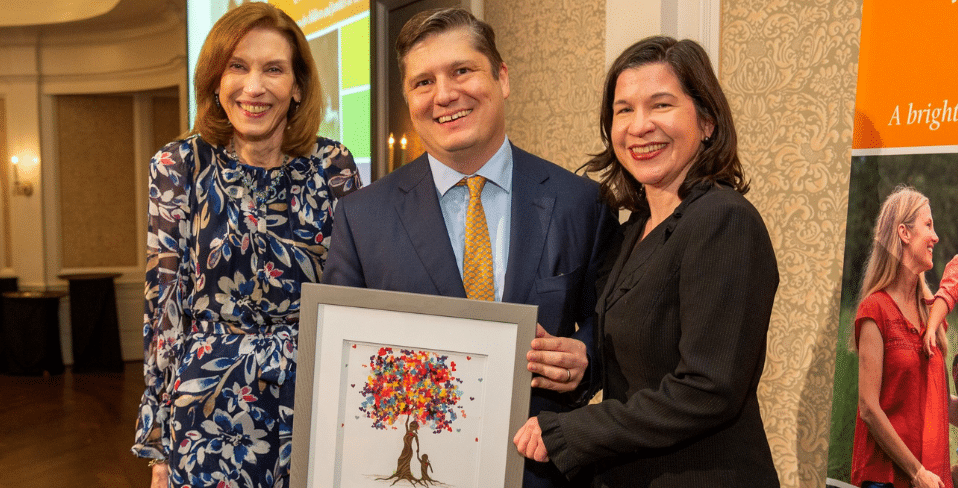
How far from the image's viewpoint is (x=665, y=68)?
57.3 inches

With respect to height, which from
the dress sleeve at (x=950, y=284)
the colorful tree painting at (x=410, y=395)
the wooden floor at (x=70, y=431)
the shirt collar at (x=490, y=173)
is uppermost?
the shirt collar at (x=490, y=173)

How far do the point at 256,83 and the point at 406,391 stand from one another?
896 millimetres

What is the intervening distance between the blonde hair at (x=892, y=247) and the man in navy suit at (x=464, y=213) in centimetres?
64

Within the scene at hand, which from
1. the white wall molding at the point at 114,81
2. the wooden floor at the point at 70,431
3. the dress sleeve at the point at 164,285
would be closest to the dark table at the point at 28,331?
the wooden floor at the point at 70,431

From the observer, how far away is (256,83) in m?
1.88

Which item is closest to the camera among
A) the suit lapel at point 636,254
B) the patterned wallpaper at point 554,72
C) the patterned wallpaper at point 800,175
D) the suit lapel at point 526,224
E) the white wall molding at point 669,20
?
the suit lapel at point 636,254

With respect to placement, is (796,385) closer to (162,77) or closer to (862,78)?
(862,78)

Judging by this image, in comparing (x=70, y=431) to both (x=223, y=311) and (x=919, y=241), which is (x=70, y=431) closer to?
(x=223, y=311)

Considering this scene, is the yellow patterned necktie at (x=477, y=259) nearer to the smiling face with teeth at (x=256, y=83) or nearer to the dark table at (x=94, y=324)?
the smiling face with teeth at (x=256, y=83)

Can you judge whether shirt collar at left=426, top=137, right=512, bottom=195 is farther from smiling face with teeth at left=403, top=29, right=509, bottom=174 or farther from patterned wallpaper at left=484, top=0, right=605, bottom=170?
patterned wallpaper at left=484, top=0, right=605, bottom=170

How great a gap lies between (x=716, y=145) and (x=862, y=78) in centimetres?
62

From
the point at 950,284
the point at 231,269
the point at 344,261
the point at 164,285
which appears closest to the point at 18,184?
the point at 164,285

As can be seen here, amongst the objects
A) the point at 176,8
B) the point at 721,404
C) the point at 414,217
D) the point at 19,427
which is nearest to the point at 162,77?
the point at 176,8

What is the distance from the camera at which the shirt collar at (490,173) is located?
5.69 ft
